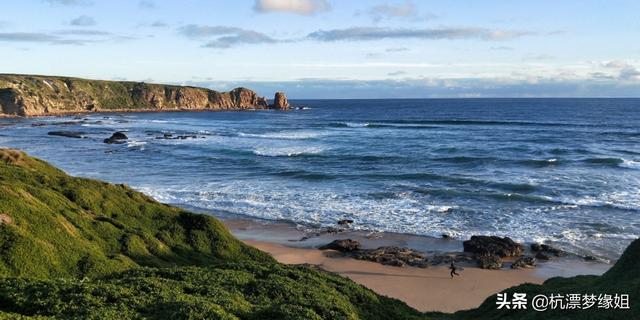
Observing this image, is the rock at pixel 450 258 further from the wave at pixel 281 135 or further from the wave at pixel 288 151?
the wave at pixel 281 135

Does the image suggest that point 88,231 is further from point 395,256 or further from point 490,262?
point 490,262

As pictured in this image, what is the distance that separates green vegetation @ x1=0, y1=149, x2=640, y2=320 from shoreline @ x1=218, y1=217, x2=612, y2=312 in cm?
397

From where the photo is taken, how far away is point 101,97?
15938 centimetres

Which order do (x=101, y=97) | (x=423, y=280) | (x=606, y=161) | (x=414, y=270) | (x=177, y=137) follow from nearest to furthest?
(x=423, y=280), (x=414, y=270), (x=606, y=161), (x=177, y=137), (x=101, y=97)

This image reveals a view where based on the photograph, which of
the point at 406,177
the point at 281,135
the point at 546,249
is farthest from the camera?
the point at 281,135

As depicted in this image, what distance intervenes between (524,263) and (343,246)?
30.9 feet

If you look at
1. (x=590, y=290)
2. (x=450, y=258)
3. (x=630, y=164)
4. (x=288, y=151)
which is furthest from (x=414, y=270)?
(x=288, y=151)

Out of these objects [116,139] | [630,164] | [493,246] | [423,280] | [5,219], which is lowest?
[423,280]

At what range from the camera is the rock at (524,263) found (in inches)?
1011

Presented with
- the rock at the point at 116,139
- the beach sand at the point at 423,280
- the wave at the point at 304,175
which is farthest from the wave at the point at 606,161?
the rock at the point at 116,139

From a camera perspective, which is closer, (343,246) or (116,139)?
(343,246)

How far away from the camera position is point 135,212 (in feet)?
74.3

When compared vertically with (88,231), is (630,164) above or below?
below

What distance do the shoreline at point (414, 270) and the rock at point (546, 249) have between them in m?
0.66
